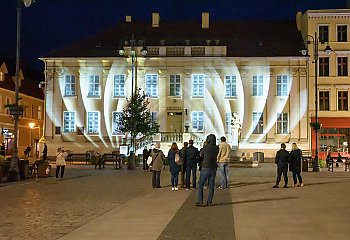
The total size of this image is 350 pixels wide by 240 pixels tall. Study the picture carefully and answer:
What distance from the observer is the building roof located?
55438 mm

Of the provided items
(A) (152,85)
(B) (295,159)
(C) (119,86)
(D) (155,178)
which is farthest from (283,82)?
(D) (155,178)

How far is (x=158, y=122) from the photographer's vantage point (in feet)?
181

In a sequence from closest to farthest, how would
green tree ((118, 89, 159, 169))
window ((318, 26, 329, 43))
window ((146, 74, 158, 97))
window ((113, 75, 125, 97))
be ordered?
green tree ((118, 89, 159, 169)), window ((318, 26, 329, 43)), window ((146, 74, 158, 97)), window ((113, 75, 125, 97))

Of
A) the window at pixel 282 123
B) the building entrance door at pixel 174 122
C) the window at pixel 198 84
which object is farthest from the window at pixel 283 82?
the building entrance door at pixel 174 122

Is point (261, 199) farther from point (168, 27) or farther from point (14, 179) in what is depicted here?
point (168, 27)

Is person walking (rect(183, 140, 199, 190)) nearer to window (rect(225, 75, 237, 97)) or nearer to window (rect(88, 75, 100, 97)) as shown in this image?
window (rect(225, 75, 237, 97))

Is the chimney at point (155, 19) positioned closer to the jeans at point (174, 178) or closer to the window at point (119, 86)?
the window at point (119, 86)

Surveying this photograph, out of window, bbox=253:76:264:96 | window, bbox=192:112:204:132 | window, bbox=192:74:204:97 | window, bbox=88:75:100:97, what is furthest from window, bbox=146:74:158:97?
window, bbox=253:76:264:96

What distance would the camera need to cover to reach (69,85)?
5650cm

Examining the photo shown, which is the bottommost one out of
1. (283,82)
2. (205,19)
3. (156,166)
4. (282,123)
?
(156,166)

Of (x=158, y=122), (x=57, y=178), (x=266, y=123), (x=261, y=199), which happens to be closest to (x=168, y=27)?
(x=158, y=122)

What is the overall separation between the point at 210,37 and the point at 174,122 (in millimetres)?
9941

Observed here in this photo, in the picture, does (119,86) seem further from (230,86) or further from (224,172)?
(224,172)

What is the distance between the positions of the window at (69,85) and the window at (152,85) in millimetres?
7595
